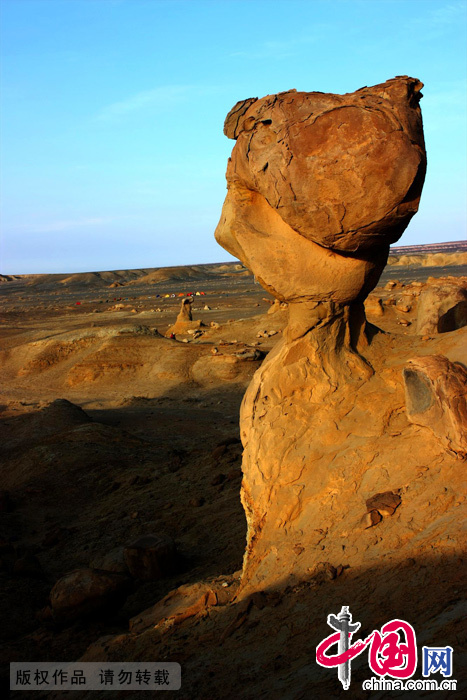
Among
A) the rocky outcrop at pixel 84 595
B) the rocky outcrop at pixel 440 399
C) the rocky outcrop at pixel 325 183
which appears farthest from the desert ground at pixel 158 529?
the rocky outcrop at pixel 325 183

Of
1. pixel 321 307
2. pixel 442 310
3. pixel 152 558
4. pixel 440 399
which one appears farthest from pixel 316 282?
pixel 442 310

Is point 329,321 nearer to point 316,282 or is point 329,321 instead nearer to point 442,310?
point 316,282

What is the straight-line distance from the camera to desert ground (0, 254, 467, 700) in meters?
2.87

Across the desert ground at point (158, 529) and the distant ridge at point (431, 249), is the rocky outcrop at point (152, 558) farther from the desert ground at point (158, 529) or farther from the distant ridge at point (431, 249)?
the distant ridge at point (431, 249)

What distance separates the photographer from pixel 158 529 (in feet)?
20.2

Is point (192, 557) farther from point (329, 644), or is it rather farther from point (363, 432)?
point (329, 644)

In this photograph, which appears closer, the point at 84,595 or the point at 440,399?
the point at 440,399

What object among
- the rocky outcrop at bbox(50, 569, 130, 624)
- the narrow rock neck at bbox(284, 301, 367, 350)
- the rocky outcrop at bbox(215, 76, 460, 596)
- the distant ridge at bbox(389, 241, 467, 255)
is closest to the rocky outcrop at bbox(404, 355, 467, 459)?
the rocky outcrop at bbox(215, 76, 460, 596)

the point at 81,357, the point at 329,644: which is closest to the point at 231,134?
the point at 329,644

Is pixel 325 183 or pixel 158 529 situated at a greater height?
pixel 325 183

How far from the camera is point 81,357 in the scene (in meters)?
15.3

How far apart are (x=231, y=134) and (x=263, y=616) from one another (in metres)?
3.13

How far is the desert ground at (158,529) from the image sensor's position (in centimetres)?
287

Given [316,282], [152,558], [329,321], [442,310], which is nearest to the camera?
[316,282]
